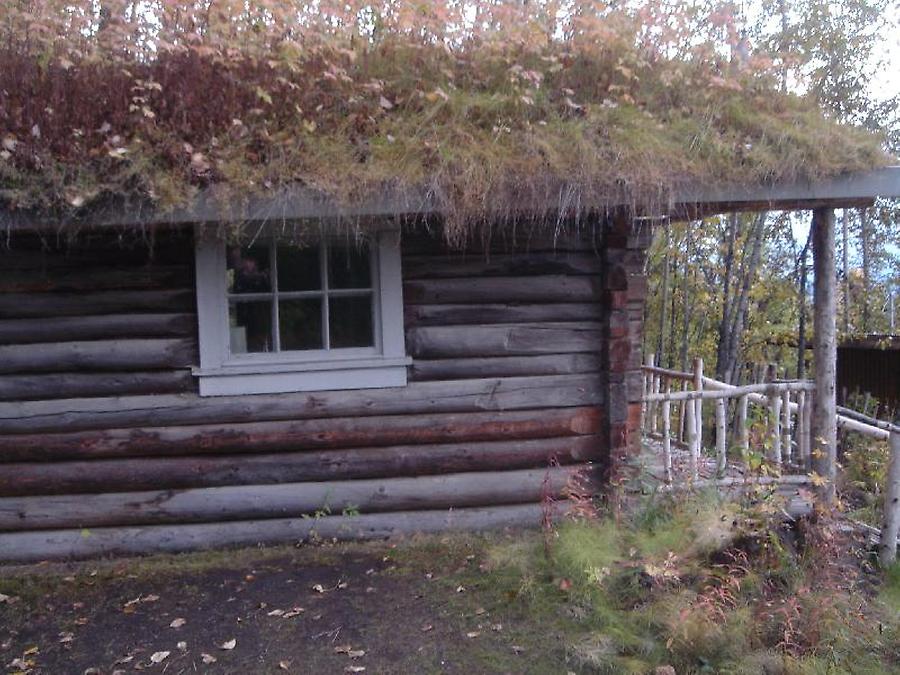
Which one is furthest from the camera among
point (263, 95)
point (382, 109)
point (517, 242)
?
point (517, 242)

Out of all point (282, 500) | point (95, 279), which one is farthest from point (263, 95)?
point (282, 500)

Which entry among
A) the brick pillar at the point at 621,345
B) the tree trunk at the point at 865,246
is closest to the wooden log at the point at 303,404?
the brick pillar at the point at 621,345

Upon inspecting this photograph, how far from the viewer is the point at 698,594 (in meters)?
4.38

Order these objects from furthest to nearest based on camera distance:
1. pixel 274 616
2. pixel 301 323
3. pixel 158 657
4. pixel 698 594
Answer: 1. pixel 301 323
2. pixel 274 616
3. pixel 698 594
4. pixel 158 657

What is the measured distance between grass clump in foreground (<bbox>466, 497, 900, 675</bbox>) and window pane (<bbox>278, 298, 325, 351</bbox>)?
1.98 m

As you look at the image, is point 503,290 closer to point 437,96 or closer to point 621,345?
point 621,345

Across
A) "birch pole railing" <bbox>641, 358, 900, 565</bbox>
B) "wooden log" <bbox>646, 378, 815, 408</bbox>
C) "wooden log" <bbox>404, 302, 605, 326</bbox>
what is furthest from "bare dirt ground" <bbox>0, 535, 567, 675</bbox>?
"wooden log" <bbox>646, 378, 815, 408</bbox>

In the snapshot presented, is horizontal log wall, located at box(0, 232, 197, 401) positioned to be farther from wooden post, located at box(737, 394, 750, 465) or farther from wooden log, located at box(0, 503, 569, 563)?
wooden post, located at box(737, 394, 750, 465)

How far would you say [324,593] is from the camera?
4840mm

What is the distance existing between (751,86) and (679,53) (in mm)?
639

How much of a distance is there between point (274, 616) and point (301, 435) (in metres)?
1.39

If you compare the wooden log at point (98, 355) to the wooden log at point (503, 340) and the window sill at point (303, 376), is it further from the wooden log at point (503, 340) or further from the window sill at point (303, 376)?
the wooden log at point (503, 340)

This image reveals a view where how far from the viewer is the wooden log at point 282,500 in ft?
17.7

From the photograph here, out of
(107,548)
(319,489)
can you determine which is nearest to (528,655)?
(319,489)
